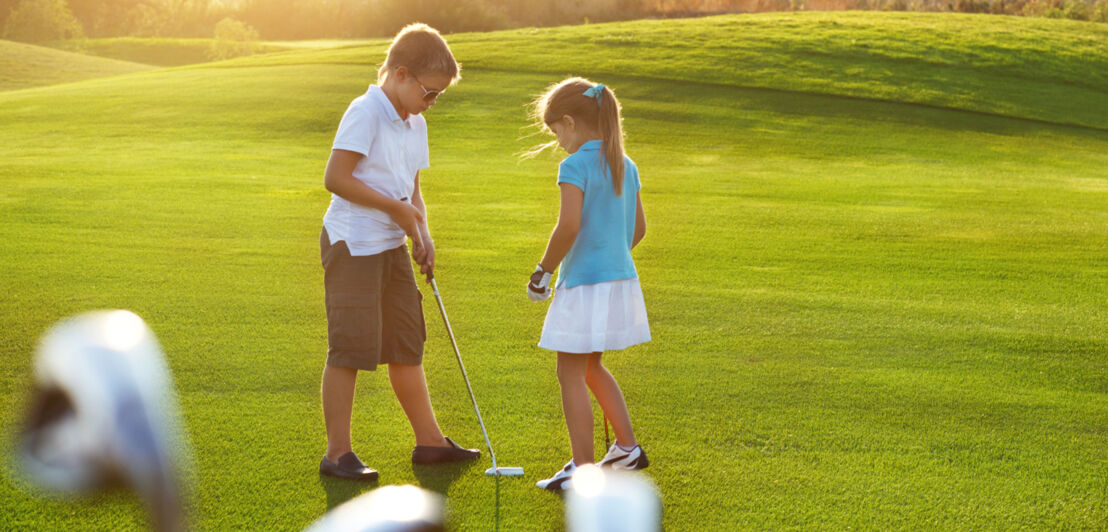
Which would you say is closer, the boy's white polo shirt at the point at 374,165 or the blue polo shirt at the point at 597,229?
the boy's white polo shirt at the point at 374,165

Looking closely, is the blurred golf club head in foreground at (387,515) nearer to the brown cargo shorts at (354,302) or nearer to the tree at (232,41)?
the brown cargo shorts at (354,302)

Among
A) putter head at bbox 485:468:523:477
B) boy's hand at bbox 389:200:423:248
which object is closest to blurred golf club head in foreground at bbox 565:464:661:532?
boy's hand at bbox 389:200:423:248

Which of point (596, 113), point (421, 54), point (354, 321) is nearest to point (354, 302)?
point (354, 321)

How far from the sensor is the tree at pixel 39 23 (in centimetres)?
6800

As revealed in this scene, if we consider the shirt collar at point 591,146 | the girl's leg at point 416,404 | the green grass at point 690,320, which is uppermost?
the shirt collar at point 591,146

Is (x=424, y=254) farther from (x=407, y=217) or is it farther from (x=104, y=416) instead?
(x=104, y=416)

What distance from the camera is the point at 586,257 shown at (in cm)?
423

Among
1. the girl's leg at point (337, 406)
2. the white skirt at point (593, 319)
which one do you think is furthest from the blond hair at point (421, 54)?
the girl's leg at point (337, 406)

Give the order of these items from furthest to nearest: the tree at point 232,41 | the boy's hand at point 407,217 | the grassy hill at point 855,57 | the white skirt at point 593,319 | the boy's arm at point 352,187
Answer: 1. the tree at point 232,41
2. the grassy hill at point 855,57
3. the white skirt at point 593,319
4. the boy's hand at point 407,217
5. the boy's arm at point 352,187

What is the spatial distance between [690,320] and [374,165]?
12.4ft

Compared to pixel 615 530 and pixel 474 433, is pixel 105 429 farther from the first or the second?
pixel 474 433

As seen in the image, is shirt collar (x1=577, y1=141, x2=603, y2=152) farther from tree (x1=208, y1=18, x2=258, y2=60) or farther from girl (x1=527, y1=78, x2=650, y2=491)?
tree (x1=208, y1=18, x2=258, y2=60)

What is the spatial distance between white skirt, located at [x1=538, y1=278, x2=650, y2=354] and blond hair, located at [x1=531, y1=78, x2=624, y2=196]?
17.6 inches

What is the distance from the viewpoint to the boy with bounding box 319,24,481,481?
404 centimetres
